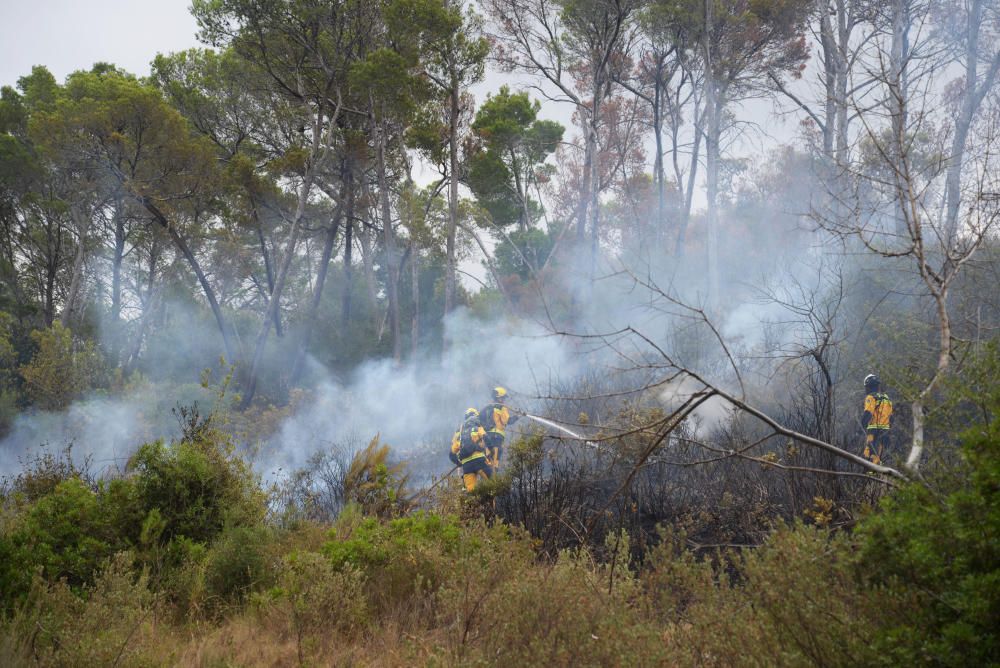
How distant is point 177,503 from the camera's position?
195 inches

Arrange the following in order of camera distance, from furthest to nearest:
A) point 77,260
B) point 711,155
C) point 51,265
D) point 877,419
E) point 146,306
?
point 146,306
point 51,265
point 77,260
point 711,155
point 877,419

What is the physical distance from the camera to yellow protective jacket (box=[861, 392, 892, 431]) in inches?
287

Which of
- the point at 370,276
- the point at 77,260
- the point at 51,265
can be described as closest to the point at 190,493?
the point at 77,260

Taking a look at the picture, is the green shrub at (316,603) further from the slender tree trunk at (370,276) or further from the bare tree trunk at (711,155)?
the slender tree trunk at (370,276)

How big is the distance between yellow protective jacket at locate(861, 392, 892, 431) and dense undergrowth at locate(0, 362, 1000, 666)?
2872mm

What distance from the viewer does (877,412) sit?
24.2 ft


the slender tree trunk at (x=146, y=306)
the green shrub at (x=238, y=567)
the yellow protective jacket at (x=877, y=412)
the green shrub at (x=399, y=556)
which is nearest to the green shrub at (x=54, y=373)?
the slender tree trunk at (x=146, y=306)

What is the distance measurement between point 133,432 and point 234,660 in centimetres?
1275

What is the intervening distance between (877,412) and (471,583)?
→ 18.4ft

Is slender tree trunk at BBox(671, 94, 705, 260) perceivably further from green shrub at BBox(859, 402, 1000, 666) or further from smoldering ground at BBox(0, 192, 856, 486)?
green shrub at BBox(859, 402, 1000, 666)

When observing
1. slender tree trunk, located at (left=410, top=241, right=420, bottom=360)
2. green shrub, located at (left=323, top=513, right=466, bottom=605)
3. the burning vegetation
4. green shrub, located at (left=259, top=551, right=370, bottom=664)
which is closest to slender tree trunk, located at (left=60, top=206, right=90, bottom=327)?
the burning vegetation

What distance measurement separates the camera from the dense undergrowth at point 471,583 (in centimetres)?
206

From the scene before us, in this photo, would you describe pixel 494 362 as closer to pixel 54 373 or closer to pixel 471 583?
pixel 54 373

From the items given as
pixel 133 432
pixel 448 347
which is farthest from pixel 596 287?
pixel 133 432
